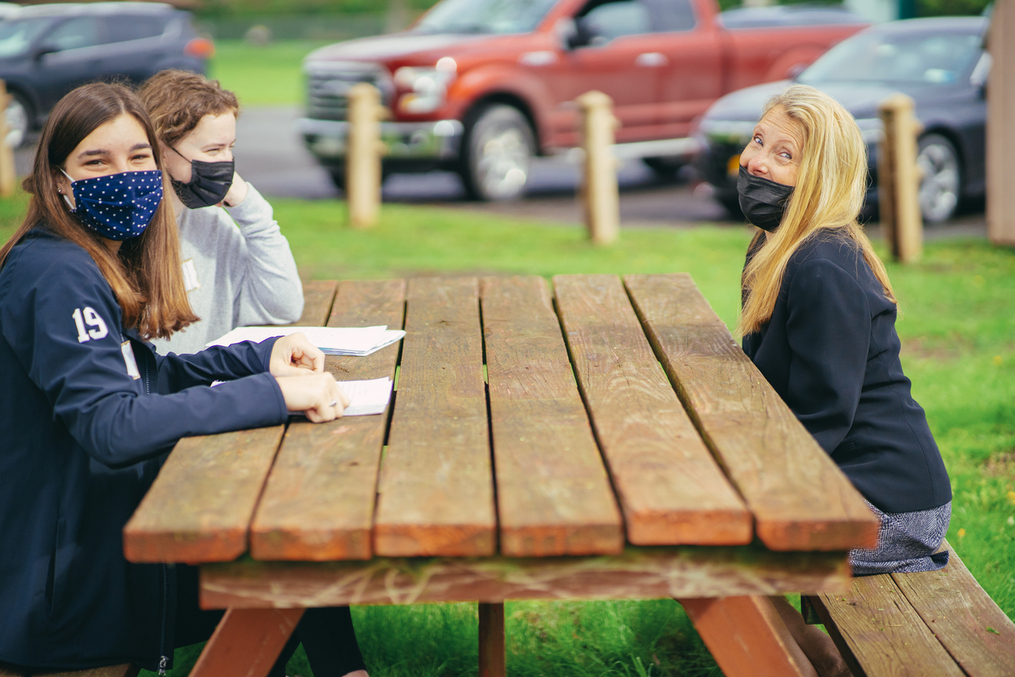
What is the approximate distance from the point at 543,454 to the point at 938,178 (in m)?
8.16

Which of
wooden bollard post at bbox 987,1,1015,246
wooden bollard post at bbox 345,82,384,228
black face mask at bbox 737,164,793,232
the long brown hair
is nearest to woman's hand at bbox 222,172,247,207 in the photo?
the long brown hair

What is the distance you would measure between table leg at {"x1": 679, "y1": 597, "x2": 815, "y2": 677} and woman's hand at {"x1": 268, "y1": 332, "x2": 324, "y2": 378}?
1.08 meters

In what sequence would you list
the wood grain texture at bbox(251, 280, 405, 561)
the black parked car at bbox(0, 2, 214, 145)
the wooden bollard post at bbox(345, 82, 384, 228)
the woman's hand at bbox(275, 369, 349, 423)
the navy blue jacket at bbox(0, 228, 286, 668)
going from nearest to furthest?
the wood grain texture at bbox(251, 280, 405, 561) < the navy blue jacket at bbox(0, 228, 286, 668) < the woman's hand at bbox(275, 369, 349, 423) < the wooden bollard post at bbox(345, 82, 384, 228) < the black parked car at bbox(0, 2, 214, 145)

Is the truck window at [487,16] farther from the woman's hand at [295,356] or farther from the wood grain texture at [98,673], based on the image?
the wood grain texture at [98,673]

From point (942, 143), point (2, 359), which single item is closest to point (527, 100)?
point (942, 143)

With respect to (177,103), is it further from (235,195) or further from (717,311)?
(717,311)

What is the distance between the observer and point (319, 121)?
430 inches

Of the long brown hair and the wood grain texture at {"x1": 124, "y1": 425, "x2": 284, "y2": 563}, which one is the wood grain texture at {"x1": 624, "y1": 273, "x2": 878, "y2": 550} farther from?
the long brown hair

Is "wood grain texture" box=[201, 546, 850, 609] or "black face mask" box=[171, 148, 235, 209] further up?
"black face mask" box=[171, 148, 235, 209]

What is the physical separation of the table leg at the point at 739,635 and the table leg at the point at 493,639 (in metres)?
0.64

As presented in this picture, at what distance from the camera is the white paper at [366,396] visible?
2182 millimetres

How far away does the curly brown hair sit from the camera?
9.77 ft

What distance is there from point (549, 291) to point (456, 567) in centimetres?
185

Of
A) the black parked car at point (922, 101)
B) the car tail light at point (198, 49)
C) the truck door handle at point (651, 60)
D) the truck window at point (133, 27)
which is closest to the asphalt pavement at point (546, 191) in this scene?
the black parked car at point (922, 101)
